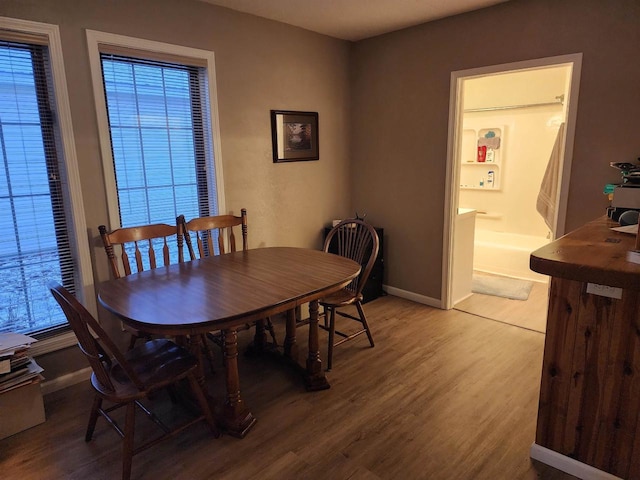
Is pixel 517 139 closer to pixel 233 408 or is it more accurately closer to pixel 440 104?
pixel 440 104

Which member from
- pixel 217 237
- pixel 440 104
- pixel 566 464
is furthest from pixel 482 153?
pixel 566 464

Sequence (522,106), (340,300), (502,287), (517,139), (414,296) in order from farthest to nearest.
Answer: (517,139), (522,106), (502,287), (414,296), (340,300)

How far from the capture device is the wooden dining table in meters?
1.80

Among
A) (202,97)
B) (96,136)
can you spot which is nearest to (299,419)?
(96,136)

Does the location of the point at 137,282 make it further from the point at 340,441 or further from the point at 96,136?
the point at 340,441

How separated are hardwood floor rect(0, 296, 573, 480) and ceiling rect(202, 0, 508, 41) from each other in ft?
8.22

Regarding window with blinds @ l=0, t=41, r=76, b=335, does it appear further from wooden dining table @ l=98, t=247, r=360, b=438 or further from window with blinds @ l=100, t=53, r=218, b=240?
wooden dining table @ l=98, t=247, r=360, b=438

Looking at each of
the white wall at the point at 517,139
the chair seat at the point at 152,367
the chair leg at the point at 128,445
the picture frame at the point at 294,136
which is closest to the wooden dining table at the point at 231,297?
the chair seat at the point at 152,367

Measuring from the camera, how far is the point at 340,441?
2.05m

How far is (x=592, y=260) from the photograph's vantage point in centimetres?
157

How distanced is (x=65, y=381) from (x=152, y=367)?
41.4 inches

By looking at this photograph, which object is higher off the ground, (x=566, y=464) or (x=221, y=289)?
(x=221, y=289)

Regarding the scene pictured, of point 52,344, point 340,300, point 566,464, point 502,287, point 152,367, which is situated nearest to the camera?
point 566,464

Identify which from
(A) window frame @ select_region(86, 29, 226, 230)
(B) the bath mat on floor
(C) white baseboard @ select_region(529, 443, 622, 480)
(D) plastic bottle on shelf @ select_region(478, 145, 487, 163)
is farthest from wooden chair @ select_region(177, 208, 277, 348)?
(D) plastic bottle on shelf @ select_region(478, 145, 487, 163)
